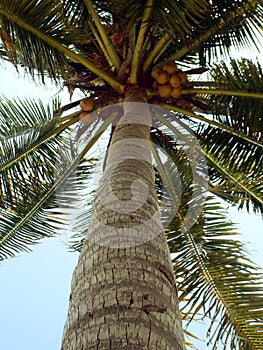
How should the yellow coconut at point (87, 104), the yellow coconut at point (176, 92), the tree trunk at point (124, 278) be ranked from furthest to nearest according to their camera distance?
1. the yellow coconut at point (87, 104)
2. the yellow coconut at point (176, 92)
3. the tree trunk at point (124, 278)

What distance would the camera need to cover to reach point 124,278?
7.80 ft

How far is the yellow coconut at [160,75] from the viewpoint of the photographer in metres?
5.23

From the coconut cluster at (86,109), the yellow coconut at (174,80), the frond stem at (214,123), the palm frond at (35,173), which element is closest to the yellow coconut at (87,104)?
the coconut cluster at (86,109)

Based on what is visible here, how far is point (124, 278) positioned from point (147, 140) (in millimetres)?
2104

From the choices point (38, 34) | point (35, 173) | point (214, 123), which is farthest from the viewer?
point (35, 173)

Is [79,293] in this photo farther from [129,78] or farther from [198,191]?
[198,191]

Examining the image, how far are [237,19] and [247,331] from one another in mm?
3089

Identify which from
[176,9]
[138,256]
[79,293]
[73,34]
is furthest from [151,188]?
[73,34]

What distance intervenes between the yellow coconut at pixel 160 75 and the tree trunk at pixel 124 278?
180 cm

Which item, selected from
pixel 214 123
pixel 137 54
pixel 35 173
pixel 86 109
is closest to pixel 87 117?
pixel 86 109

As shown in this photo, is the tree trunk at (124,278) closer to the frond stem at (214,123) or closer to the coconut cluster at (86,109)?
the coconut cluster at (86,109)

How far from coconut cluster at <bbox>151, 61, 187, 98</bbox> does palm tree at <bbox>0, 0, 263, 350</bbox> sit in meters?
0.01

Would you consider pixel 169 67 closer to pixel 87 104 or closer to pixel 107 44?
pixel 107 44

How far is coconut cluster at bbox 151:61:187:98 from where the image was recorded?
525 centimetres
